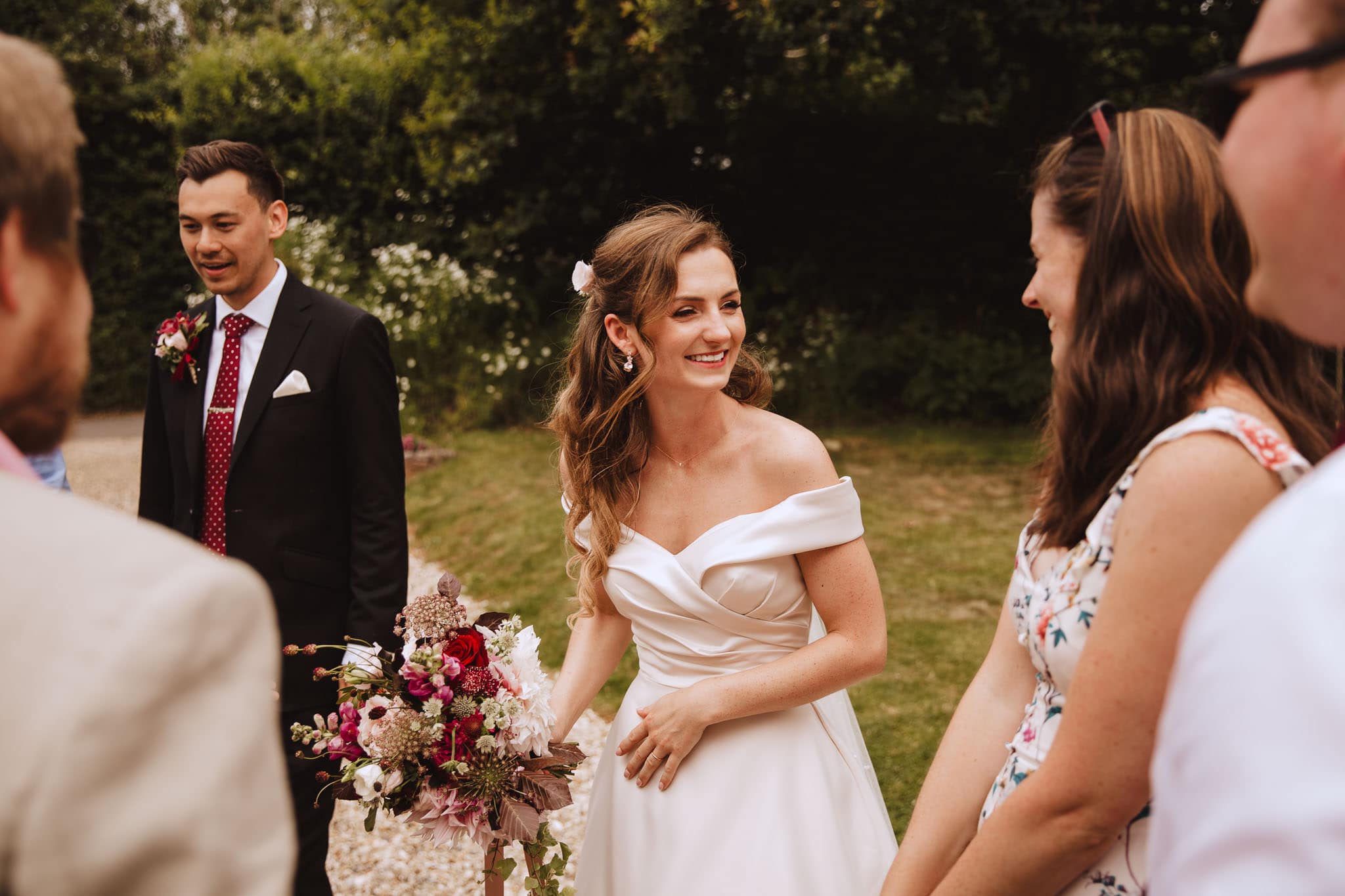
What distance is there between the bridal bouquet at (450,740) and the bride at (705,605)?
325 millimetres

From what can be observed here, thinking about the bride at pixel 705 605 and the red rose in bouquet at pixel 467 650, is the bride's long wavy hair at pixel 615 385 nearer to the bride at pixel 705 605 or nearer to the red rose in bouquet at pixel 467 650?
the bride at pixel 705 605

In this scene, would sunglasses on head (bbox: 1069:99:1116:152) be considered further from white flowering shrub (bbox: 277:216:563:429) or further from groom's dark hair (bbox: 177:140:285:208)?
white flowering shrub (bbox: 277:216:563:429)

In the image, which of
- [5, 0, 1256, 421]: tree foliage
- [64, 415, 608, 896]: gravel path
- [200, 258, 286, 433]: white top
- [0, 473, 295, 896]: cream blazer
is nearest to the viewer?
[0, 473, 295, 896]: cream blazer

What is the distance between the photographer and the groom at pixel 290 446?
3.28 metres

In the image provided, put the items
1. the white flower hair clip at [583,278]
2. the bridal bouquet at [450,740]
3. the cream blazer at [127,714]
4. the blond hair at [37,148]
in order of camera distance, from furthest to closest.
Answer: the white flower hair clip at [583,278], the bridal bouquet at [450,740], the blond hair at [37,148], the cream blazer at [127,714]

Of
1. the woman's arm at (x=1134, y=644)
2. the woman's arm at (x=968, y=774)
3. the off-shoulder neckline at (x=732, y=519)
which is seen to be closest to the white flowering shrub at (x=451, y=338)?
the off-shoulder neckline at (x=732, y=519)

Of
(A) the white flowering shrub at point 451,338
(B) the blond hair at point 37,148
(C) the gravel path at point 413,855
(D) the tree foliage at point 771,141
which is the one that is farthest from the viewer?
(A) the white flowering shrub at point 451,338

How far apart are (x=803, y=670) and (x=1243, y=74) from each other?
1.73 m

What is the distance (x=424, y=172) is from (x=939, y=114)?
6.83 m

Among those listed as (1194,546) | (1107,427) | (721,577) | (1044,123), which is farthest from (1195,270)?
(1044,123)

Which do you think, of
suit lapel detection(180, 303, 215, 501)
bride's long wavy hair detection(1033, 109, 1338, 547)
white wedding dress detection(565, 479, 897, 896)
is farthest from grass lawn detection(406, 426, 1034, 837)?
bride's long wavy hair detection(1033, 109, 1338, 547)

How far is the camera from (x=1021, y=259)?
12.0 meters

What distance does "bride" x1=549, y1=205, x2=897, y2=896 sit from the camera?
7.77 ft

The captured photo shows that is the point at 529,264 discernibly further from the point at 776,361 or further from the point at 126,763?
the point at 126,763
